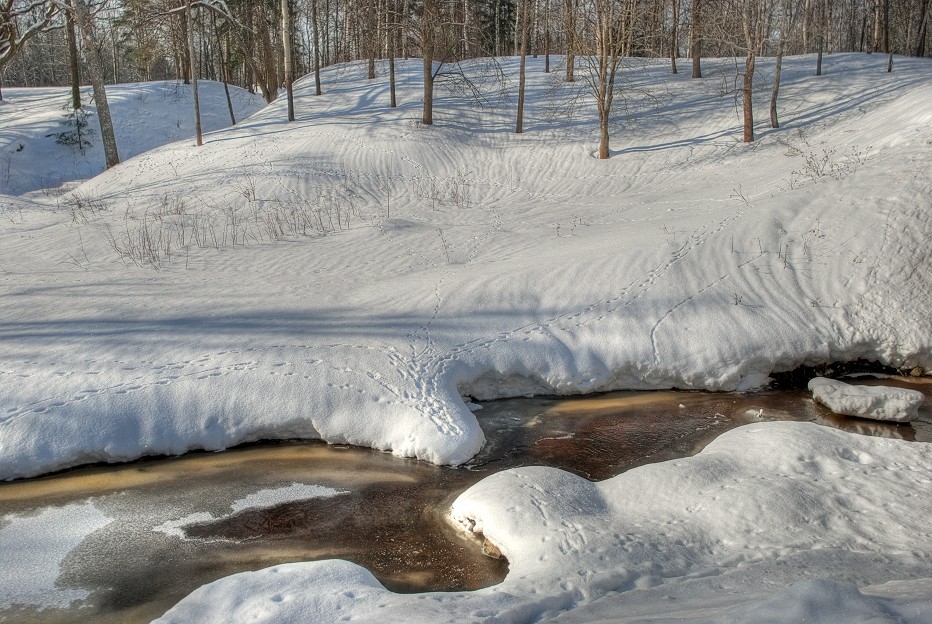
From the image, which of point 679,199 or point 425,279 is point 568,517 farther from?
point 679,199

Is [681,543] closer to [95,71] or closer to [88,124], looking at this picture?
[95,71]

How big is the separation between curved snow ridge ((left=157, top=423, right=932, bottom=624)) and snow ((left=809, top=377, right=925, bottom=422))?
1171 mm

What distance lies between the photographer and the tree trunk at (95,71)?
59.0ft

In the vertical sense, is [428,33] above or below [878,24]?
below

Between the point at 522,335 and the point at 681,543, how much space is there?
4.10m

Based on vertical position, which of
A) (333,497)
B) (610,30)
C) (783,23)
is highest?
(783,23)

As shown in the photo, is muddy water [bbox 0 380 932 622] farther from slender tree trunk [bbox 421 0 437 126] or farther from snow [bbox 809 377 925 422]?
slender tree trunk [bbox 421 0 437 126]

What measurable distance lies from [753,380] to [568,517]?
176 inches

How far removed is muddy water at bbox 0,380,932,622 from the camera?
→ 5.10 metres

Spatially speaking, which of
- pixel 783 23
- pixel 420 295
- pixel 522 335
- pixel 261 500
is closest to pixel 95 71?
pixel 420 295

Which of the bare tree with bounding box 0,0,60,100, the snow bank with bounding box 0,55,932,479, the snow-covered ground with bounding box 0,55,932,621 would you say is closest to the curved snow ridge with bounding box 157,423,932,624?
the snow-covered ground with bounding box 0,55,932,621

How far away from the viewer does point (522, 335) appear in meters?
8.83

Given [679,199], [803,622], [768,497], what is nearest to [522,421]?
[768,497]

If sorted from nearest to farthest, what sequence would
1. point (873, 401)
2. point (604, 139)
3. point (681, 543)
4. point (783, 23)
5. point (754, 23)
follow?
point (681, 543) → point (873, 401) → point (783, 23) → point (754, 23) → point (604, 139)
